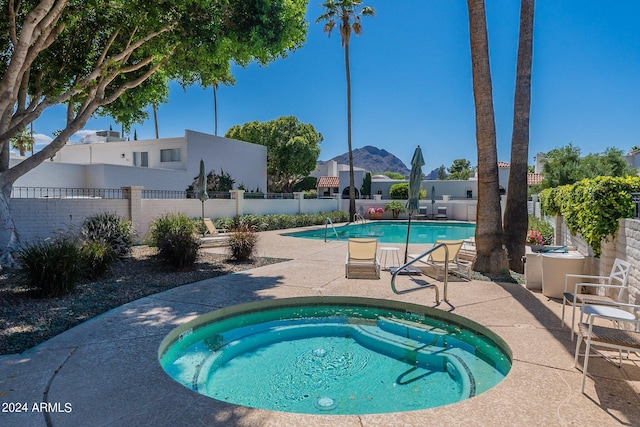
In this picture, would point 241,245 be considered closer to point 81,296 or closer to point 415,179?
point 81,296

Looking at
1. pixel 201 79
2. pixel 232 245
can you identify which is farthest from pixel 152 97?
pixel 232 245

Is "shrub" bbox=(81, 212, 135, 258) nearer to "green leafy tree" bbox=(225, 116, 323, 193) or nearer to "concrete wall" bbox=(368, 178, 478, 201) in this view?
"green leafy tree" bbox=(225, 116, 323, 193)

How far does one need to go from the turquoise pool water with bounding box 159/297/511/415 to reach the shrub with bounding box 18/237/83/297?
3202 mm

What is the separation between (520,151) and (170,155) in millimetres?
23628

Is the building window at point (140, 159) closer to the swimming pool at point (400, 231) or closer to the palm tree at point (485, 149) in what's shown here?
the swimming pool at point (400, 231)

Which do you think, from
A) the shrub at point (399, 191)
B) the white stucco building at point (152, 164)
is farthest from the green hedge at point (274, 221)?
the shrub at point (399, 191)

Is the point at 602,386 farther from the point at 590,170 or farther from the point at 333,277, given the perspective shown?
the point at 590,170

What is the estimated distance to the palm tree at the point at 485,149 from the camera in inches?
355

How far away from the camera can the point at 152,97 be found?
13977 millimetres

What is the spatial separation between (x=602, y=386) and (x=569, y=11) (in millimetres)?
14603

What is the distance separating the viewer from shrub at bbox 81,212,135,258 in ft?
34.5

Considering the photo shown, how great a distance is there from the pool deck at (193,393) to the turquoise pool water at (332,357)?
0.35m

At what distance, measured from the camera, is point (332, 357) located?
5.18 m

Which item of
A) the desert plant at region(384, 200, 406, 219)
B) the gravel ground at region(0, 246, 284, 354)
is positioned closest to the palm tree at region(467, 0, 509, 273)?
the gravel ground at region(0, 246, 284, 354)
